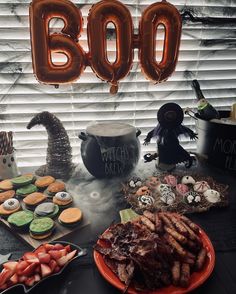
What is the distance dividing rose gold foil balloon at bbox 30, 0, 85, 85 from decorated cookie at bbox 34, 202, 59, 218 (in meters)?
0.63

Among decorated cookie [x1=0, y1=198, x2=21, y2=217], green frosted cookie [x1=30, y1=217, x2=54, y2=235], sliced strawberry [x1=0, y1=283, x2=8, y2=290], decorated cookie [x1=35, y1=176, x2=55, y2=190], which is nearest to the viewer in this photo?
sliced strawberry [x1=0, y1=283, x2=8, y2=290]

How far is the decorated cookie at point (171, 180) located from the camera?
1394 mm

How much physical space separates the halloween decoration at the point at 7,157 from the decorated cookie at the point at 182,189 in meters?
0.92

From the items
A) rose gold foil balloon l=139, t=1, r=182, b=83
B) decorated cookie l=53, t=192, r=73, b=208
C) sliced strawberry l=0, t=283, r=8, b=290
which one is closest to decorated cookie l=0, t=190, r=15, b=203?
decorated cookie l=53, t=192, r=73, b=208

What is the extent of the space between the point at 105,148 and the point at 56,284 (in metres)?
0.71

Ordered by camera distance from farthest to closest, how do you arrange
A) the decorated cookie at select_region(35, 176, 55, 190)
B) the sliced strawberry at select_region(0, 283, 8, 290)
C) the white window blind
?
the white window blind → the decorated cookie at select_region(35, 176, 55, 190) → the sliced strawberry at select_region(0, 283, 8, 290)

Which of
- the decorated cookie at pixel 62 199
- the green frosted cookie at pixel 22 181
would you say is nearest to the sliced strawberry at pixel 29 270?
the decorated cookie at pixel 62 199

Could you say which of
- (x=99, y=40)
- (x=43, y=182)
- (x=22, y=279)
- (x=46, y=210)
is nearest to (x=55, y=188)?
(x=43, y=182)

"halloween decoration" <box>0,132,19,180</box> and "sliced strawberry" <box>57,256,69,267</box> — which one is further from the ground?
"halloween decoration" <box>0,132,19,180</box>

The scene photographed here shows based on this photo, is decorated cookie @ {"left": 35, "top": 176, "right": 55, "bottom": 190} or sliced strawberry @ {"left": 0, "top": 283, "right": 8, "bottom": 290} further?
decorated cookie @ {"left": 35, "top": 176, "right": 55, "bottom": 190}

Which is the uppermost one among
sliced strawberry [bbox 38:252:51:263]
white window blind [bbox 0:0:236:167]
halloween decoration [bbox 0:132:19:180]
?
white window blind [bbox 0:0:236:167]

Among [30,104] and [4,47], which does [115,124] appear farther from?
[4,47]

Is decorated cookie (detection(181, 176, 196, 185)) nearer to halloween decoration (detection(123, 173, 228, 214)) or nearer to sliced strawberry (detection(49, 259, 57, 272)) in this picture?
halloween decoration (detection(123, 173, 228, 214))

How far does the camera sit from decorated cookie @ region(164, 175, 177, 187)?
1.39m
